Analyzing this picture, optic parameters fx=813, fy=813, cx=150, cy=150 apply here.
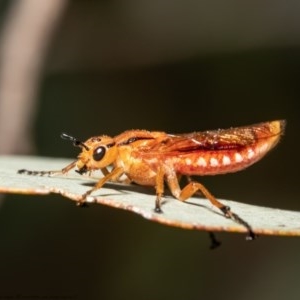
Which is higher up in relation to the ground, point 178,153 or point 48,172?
point 178,153

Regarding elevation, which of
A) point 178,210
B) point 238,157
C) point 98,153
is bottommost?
point 178,210

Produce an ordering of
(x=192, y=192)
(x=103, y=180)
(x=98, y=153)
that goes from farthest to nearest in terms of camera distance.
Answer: (x=98, y=153)
(x=192, y=192)
(x=103, y=180)

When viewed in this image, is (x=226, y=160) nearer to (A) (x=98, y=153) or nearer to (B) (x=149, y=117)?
(A) (x=98, y=153)

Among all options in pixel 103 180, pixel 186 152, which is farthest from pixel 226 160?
pixel 103 180

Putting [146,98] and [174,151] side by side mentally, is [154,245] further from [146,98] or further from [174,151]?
[174,151]

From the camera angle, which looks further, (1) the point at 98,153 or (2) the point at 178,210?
(1) the point at 98,153

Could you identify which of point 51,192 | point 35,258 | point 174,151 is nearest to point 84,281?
point 35,258
